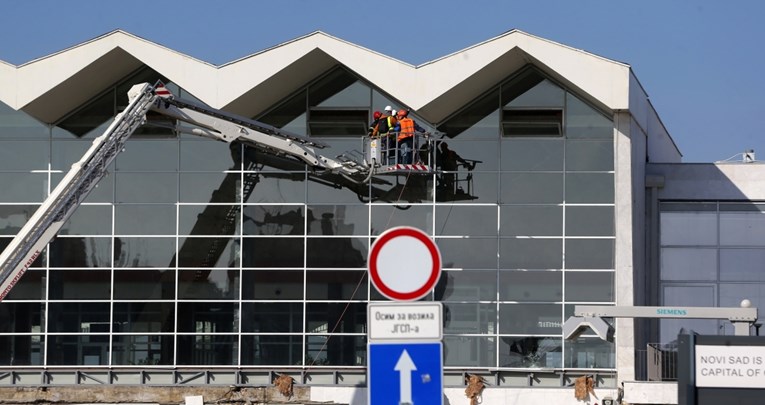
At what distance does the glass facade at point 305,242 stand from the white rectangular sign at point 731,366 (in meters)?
11.3

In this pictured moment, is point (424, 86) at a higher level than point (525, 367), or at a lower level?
higher

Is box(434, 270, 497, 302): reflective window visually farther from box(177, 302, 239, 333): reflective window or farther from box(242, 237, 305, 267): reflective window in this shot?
box(177, 302, 239, 333): reflective window

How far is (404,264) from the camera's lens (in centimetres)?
1033

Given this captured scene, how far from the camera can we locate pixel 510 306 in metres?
32.9

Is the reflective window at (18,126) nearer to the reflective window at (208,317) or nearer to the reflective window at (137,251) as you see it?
the reflective window at (137,251)

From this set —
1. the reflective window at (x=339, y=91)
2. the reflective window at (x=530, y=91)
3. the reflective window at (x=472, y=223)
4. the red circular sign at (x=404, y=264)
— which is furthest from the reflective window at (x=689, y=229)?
the red circular sign at (x=404, y=264)

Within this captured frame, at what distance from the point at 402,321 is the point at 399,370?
15.1 inches

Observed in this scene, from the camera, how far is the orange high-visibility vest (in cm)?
3288

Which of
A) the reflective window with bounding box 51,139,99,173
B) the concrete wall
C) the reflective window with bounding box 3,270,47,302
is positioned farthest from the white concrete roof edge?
the concrete wall

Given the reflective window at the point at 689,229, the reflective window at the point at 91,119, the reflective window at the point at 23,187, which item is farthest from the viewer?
the reflective window at the point at 689,229

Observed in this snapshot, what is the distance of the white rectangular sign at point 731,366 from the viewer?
69.5 feet

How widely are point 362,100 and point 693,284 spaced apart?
12.4 metres

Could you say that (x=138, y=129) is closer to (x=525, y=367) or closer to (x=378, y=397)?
(x=525, y=367)

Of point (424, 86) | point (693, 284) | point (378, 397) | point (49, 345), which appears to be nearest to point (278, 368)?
point (49, 345)
